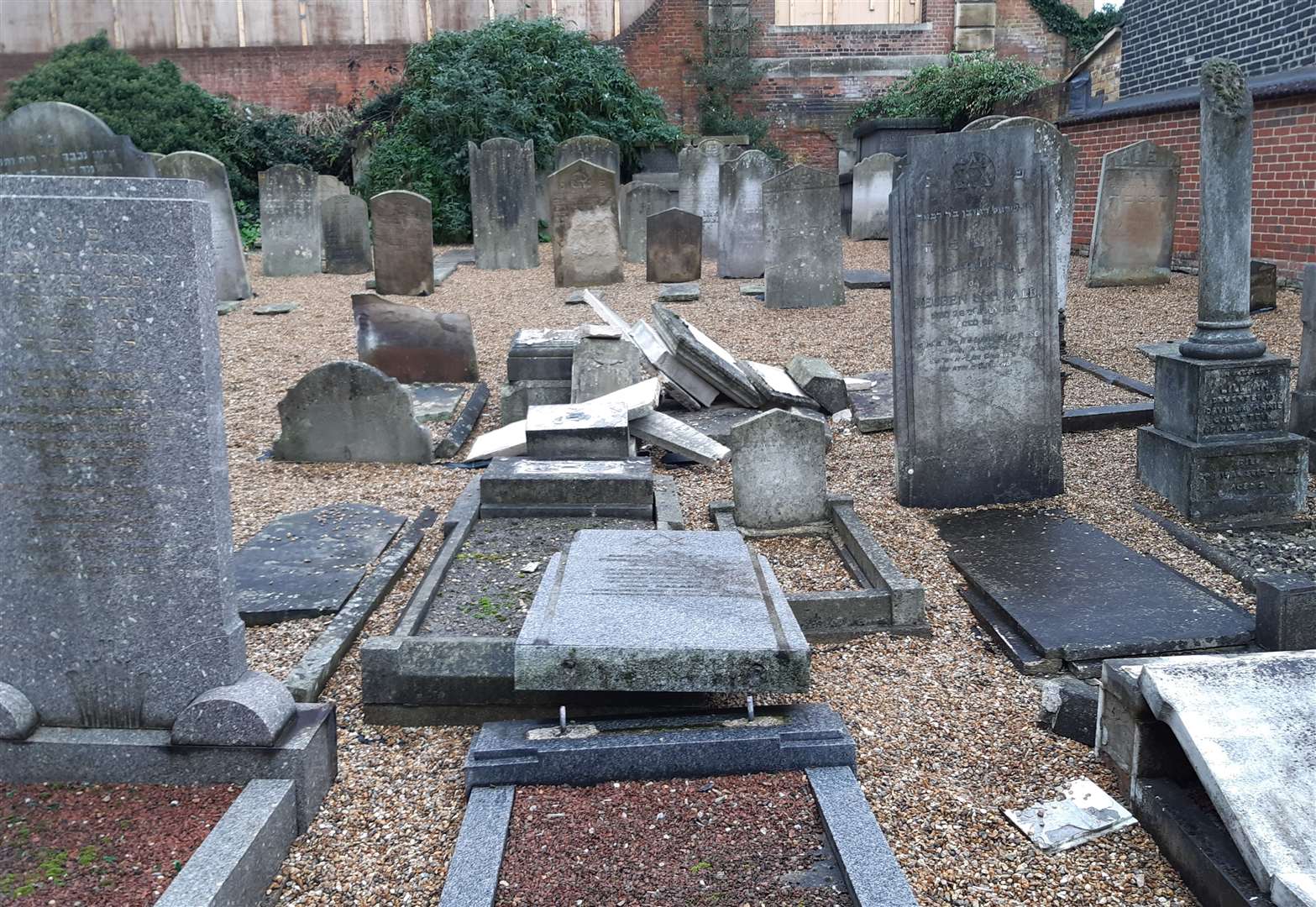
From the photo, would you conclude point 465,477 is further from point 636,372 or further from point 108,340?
point 108,340

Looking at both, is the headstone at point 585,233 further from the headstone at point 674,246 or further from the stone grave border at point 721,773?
the stone grave border at point 721,773

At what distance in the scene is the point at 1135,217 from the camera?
1261cm

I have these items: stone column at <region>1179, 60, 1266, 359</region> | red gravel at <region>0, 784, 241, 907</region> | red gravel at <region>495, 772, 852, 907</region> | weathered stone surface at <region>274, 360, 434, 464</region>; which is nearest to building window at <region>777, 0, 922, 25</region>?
weathered stone surface at <region>274, 360, 434, 464</region>

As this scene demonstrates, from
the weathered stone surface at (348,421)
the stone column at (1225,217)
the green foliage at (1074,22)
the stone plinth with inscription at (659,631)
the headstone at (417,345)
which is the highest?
the green foliage at (1074,22)

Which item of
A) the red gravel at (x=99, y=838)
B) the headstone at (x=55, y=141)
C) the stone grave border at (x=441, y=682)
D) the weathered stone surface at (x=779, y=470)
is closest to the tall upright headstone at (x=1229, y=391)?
the weathered stone surface at (x=779, y=470)

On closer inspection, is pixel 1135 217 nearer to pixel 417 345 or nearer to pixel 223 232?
pixel 417 345

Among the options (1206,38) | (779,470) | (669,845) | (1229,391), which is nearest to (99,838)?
(669,845)

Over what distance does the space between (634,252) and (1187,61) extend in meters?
8.81

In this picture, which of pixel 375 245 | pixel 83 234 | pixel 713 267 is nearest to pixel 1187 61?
pixel 713 267

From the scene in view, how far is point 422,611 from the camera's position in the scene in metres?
4.07

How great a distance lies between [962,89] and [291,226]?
43.9 feet

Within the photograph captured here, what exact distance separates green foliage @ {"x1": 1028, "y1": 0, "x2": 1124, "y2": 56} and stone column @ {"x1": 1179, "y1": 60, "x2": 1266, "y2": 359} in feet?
68.9

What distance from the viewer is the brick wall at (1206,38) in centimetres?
1323

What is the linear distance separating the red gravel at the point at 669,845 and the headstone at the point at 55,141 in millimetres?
6796
